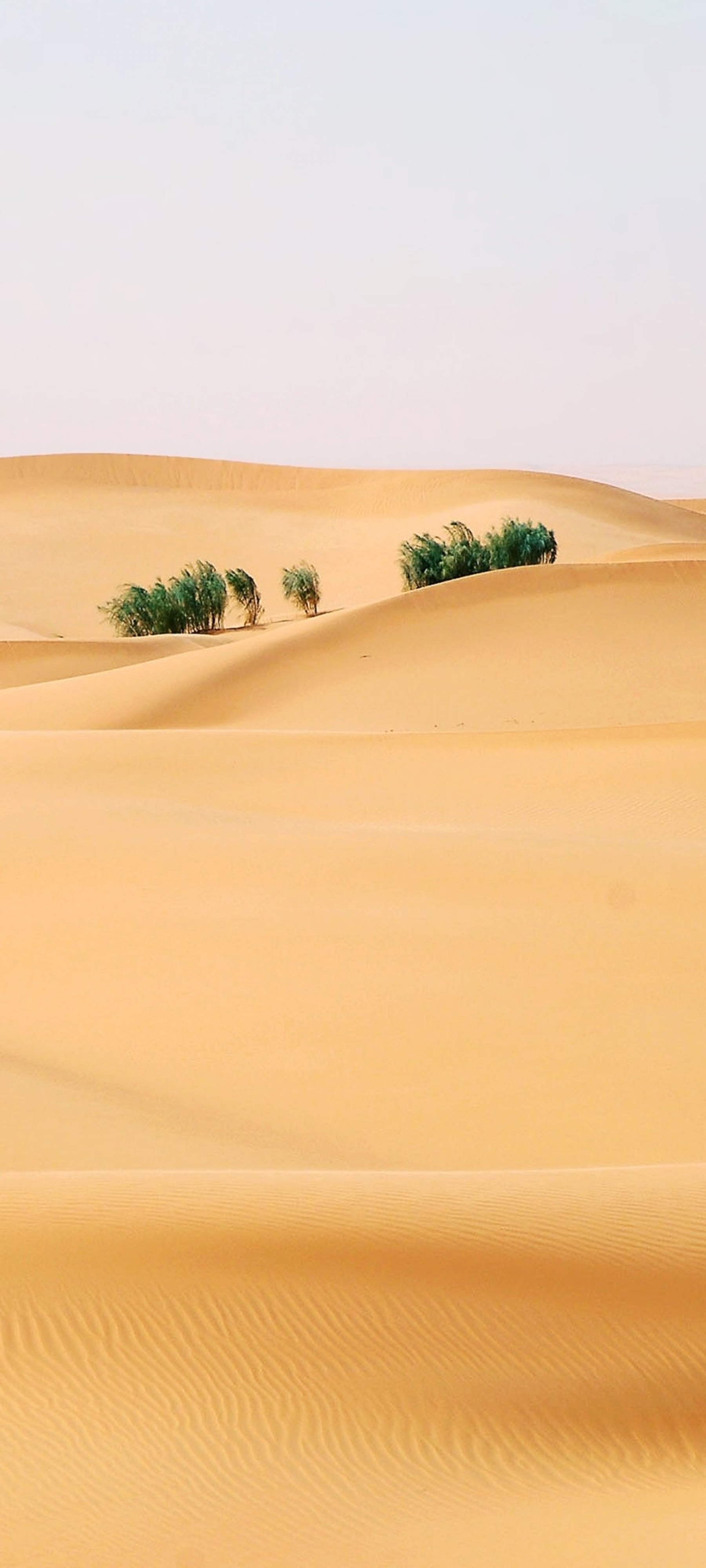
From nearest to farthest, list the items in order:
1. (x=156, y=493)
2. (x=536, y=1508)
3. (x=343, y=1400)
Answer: (x=536, y=1508) < (x=343, y=1400) < (x=156, y=493)

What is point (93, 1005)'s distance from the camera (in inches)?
344

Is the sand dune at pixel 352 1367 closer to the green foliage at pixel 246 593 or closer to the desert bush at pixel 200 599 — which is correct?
the desert bush at pixel 200 599

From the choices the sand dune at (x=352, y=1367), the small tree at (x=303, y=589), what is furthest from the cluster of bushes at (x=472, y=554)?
the sand dune at (x=352, y=1367)

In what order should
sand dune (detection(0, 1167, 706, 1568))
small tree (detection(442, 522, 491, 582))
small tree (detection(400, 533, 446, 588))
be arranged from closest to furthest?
sand dune (detection(0, 1167, 706, 1568)) < small tree (detection(442, 522, 491, 582)) < small tree (detection(400, 533, 446, 588))

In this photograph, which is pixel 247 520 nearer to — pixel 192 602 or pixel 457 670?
pixel 192 602

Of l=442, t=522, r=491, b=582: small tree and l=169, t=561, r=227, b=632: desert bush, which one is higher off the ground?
l=442, t=522, r=491, b=582: small tree

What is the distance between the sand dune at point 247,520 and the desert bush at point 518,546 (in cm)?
626

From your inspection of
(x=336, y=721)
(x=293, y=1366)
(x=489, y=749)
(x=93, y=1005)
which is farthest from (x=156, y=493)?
(x=293, y=1366)

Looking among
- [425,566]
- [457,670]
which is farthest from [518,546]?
[457,670]

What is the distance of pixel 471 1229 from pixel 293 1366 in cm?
68

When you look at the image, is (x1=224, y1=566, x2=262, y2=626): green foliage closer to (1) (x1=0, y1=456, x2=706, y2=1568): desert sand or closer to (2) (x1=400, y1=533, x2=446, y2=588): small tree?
(2) (x1=400, y1=533, x2=446, y2=588): small tree

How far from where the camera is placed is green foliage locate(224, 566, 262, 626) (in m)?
42.2

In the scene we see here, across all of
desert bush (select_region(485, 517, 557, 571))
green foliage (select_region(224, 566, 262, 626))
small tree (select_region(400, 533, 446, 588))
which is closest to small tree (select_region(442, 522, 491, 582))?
small tree (select_region(400, 533, 446, 588))

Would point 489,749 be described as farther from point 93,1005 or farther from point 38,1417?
point 38,1417
